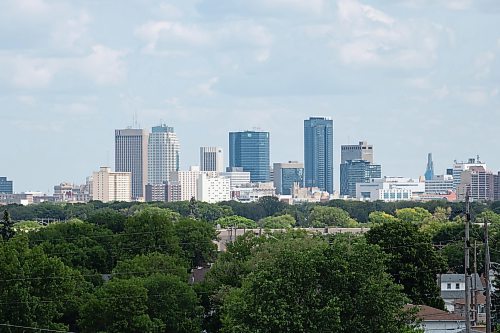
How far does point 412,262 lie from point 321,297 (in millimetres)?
23207

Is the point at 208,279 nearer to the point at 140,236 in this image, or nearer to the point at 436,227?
the point at 140,236

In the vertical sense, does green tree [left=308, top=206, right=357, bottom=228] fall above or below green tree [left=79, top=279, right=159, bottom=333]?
above

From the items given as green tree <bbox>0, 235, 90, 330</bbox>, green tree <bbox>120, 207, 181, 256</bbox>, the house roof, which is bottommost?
the house roof

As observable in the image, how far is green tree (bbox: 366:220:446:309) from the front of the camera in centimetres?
6278

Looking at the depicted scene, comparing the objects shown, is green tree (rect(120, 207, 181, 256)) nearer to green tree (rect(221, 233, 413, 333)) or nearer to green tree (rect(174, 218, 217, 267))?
green tree (rect(174, 218, 217, 267))

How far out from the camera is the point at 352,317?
41844 millimetres

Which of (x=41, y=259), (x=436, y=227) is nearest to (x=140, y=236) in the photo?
(x=41, y=259)

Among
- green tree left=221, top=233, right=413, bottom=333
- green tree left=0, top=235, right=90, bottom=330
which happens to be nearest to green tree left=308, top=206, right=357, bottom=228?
green tree left=0, top=235, right=90, bottom=330

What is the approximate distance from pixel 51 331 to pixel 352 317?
15.8m

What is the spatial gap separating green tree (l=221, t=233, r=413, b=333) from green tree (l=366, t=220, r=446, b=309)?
18.3 m

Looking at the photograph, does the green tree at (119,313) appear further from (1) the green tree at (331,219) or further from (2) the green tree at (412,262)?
(1) the green tree at (331,219)

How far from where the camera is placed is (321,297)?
41812 mm

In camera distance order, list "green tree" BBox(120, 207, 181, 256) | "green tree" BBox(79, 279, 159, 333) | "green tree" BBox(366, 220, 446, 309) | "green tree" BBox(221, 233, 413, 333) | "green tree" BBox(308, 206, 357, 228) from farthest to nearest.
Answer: "green tree" BBox(308, 206, 357, 228), "green tree" BBox(120, 207, 181, 256), "green tree" BBox(366, 220, 446, 309), "green tree" BBox(79, 279, 159, 333), "green tree" BBox(221, 233, 413, 333)

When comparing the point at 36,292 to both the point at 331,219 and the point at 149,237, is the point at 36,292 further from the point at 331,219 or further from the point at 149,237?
the point at 331,219
